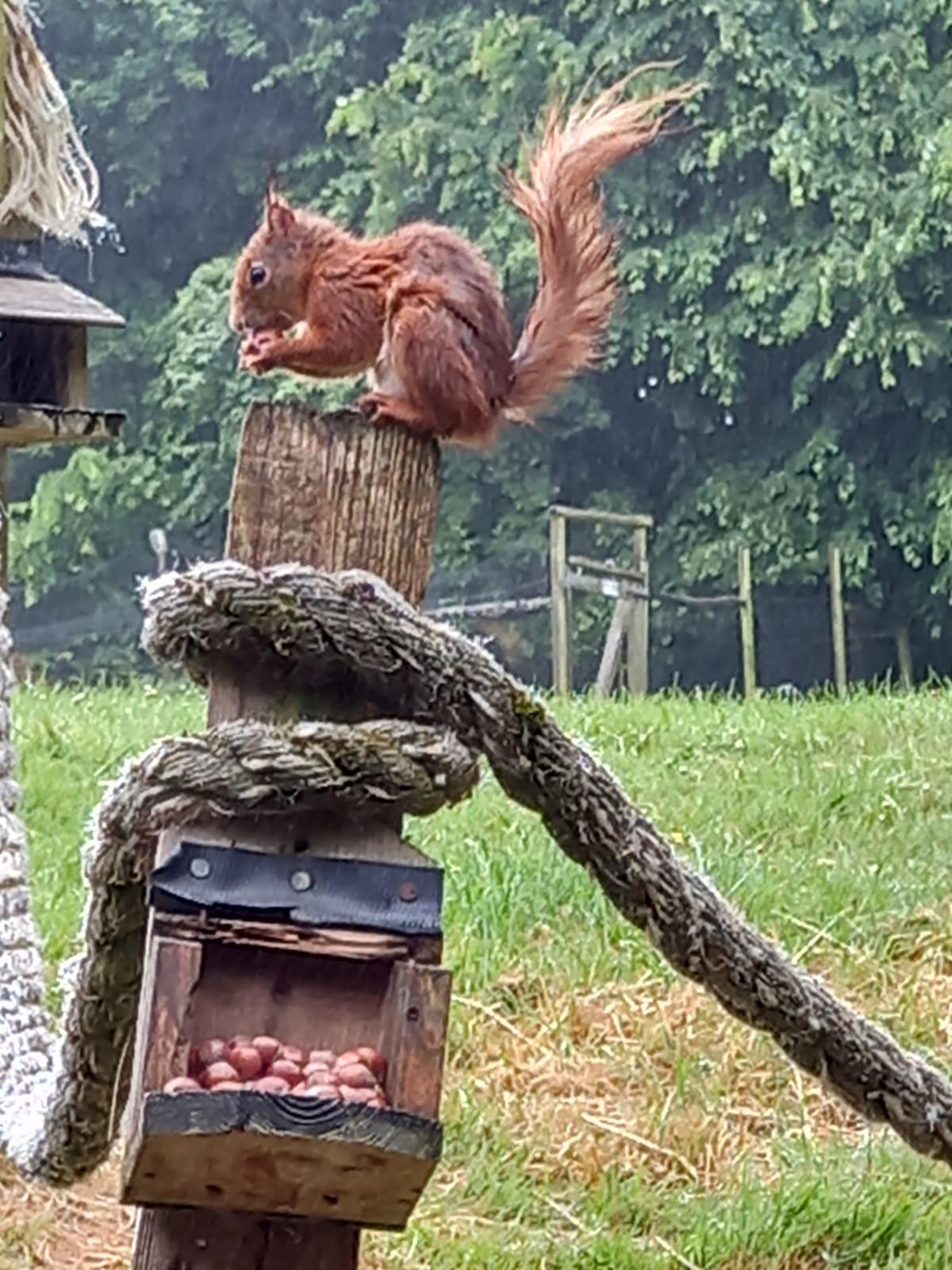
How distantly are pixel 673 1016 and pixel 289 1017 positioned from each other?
1.58 m

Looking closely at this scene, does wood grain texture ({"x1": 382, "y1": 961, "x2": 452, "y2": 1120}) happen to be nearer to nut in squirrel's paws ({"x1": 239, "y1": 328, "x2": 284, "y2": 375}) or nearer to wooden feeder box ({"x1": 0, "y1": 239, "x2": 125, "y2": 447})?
nut in squirrel's paws ({"x1": 239, "y1": 328, "x2": 284, "y2": 375})

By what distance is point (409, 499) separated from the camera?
1142mm

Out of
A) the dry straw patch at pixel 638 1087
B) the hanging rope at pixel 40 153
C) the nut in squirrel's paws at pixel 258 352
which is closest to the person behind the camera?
the nut in squirrel's paws at pixel 258 352

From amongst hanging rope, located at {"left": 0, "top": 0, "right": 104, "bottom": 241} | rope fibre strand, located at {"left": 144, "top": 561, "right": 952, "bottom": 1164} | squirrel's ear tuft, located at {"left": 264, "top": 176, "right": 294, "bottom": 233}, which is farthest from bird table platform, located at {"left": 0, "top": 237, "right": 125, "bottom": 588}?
rope fibre strand, located at {"left": 144, "top": 561, "right": 952, "bottom": 1164}

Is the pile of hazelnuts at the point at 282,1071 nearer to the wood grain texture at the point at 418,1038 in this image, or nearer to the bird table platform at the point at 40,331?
the wood grain texture at the point at 418,1038

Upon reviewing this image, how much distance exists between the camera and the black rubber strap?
1.00 metres

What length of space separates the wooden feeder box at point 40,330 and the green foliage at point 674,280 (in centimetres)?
675

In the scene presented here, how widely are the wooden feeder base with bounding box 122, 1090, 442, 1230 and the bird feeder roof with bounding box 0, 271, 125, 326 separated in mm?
2133

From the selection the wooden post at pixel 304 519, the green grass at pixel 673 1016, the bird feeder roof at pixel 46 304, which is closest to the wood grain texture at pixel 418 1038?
the wooden post at pixel 304 519

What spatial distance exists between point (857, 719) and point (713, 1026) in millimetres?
1864

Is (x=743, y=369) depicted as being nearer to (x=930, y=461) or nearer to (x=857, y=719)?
(x=930, y=461)

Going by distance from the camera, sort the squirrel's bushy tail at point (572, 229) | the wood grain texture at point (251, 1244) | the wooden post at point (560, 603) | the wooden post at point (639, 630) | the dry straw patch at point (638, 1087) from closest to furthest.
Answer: the wood grain texture at point (251, 1244), the squirrel's bushy tail at point (572, 229), the dry straw patch at point (638, 1087), the wooden post at point (560, 603), the wooden post at point (639, 630)

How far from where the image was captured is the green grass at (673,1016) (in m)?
2.01

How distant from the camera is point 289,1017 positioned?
102 cm
